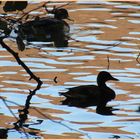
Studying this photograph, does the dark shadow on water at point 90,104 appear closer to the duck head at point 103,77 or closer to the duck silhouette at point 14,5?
the duck head at point 103,77

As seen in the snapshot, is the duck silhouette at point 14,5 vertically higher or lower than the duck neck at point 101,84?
higher

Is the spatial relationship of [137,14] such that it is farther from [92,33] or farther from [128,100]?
[128,100]

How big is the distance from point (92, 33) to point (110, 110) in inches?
352

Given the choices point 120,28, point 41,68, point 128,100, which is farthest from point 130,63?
point 120,28

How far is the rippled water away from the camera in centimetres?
1112

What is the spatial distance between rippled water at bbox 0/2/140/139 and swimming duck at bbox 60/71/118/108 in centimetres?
21

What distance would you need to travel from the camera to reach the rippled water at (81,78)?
11.1 metres

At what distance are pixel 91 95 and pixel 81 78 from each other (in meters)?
1.11

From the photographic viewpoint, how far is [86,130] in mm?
Result: 11000

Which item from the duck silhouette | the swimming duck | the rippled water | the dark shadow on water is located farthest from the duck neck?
the duck silhouette

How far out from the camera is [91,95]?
1476 centimetres

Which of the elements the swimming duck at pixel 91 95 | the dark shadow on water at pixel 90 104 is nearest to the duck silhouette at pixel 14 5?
the dark shadow on water at pixel 90 104

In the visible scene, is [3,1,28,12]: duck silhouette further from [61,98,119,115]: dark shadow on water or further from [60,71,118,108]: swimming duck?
[60,71,118,108]: swimming duck

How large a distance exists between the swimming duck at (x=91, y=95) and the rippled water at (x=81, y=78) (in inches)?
8.3
